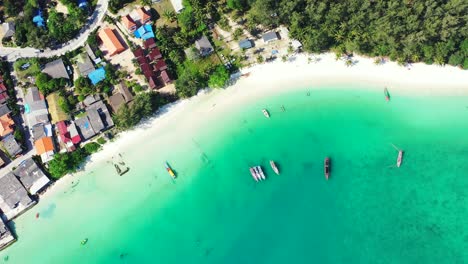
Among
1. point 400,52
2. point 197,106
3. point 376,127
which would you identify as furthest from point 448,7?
point 197,106

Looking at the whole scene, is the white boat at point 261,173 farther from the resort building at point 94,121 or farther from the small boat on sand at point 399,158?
the resort building at point 94,121

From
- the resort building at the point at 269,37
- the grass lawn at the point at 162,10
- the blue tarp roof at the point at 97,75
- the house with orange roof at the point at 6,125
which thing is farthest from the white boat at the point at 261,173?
the house with orange roof at the point at 6,125

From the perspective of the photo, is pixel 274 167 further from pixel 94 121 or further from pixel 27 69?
pixel 27 69

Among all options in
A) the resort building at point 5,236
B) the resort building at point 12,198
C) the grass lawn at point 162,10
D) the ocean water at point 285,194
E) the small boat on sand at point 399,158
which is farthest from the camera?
the grass lawn at point 162,10

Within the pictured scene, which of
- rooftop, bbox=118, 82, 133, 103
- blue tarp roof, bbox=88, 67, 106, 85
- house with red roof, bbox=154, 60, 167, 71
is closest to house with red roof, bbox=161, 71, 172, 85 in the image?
house with red roof, bbox=154, 60, 167, 71

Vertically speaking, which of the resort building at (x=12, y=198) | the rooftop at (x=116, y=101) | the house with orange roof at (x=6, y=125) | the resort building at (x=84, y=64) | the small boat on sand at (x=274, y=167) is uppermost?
the resort building at (x=84, y=64)

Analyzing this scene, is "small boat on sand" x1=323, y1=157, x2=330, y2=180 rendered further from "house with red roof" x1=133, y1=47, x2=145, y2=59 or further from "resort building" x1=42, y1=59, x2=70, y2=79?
"resort building" x1=42, y1=59, x2=70, y2=79

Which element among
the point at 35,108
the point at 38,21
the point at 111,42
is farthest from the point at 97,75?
the point at 38,21

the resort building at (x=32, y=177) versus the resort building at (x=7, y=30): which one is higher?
the resort building at (x=7, y=30)
